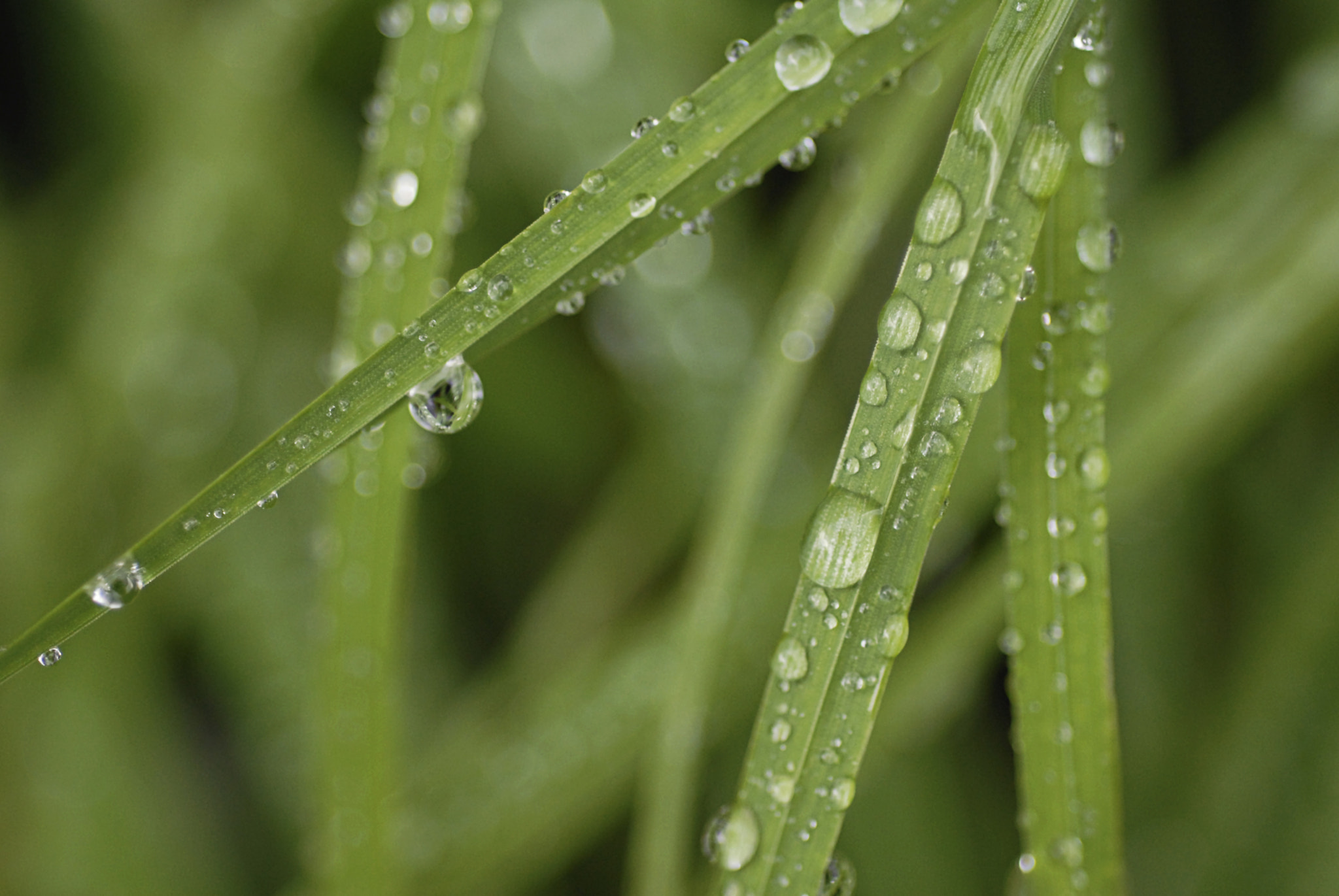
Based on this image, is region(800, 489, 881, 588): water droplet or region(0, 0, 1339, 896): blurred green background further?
region(0, 0, 1339, 896): blurred green background

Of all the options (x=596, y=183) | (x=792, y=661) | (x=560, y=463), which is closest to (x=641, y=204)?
(x=596, y=183)

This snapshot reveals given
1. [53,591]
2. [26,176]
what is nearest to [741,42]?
[53,591]

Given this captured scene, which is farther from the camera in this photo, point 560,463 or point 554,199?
point 560,463

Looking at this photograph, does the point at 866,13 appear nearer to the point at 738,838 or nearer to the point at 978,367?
the point at 978,367

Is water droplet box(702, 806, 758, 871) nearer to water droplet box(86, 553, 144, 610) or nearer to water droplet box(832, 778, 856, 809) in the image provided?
water droplet box(832, 778, 856, 809)

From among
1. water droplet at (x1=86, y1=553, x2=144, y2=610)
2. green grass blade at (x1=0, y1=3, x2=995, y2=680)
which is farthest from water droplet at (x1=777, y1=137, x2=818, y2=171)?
water droplet at (x1=86, y1=553, x2=144, y2=610)

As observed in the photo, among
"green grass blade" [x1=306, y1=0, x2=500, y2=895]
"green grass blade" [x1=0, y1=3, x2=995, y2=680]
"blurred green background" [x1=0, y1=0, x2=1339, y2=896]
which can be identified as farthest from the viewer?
"blurred green background" [x1=0, y1=0, x2=1339, y2=896]
